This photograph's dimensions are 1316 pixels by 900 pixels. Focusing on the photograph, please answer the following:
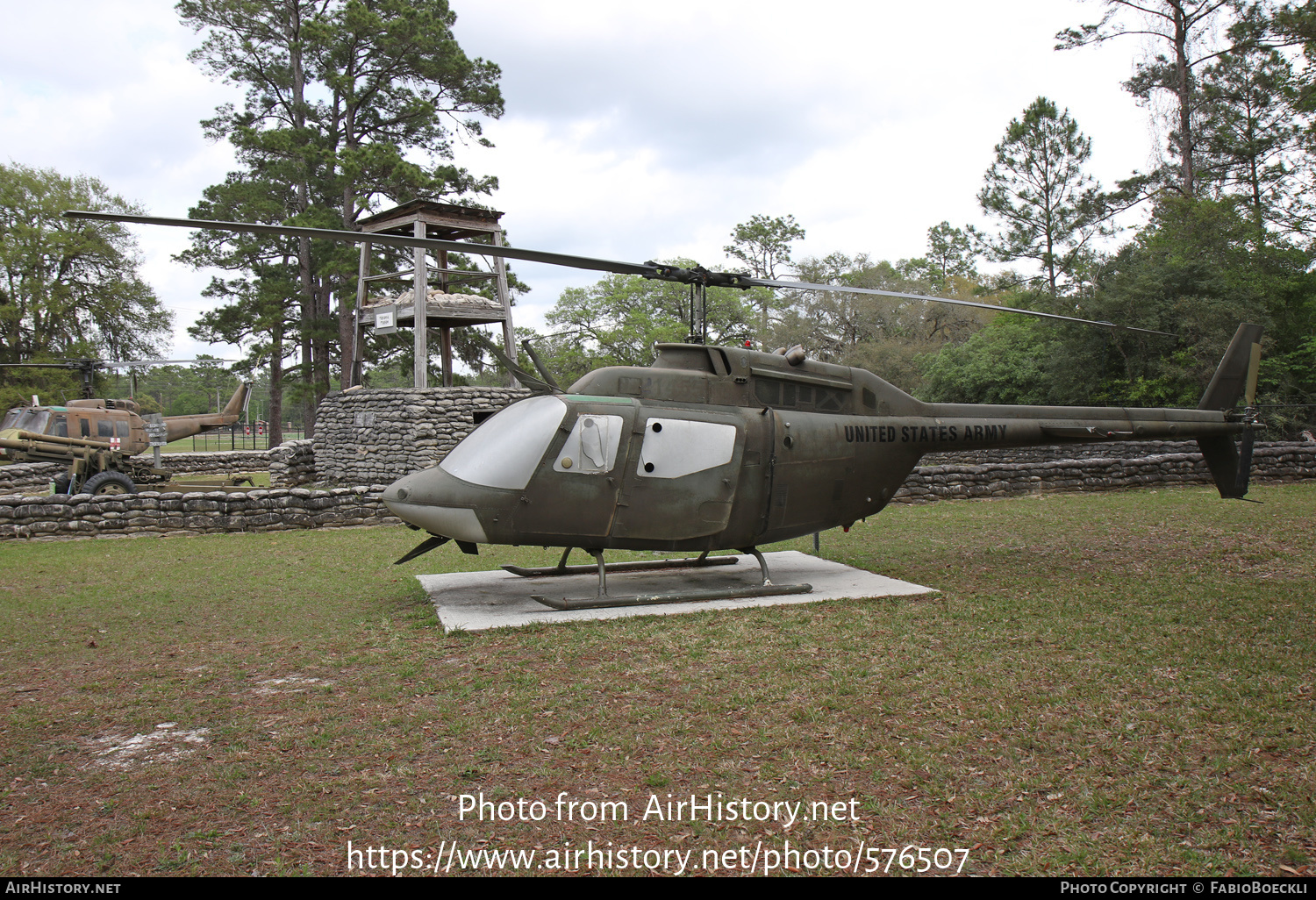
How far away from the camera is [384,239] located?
17.1 feet

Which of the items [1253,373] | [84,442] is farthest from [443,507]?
[84,442]

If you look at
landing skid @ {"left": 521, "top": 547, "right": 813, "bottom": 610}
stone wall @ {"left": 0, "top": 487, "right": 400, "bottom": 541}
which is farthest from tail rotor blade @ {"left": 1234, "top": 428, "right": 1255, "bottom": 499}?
stone wall @ {"left": 0, "top": 487, "right": 400, "bottom": 541}

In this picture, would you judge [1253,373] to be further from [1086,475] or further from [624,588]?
[624,588]

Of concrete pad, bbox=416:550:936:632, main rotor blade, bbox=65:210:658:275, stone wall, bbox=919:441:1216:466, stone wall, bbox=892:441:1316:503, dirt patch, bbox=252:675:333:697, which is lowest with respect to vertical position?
dirt patch, bbox=252:675:333:697

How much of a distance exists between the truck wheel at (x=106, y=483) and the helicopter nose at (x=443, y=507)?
43.0 feet

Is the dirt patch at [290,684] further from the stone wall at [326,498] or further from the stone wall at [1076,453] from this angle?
the stone wall at [1076,453]

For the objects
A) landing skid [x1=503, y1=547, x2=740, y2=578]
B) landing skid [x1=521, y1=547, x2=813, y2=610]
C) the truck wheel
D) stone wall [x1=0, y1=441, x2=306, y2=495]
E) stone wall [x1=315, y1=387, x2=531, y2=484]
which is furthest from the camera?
stone wall [x1=0, y1=441, x2=306, y2=495]

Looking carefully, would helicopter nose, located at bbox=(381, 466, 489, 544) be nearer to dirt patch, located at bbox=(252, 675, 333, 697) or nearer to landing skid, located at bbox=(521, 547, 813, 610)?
landing skid, located at bbox=(521, 547, 813, 610)

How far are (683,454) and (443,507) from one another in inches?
85.0

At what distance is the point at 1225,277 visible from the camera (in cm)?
2020

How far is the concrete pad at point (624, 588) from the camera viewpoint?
6.64m

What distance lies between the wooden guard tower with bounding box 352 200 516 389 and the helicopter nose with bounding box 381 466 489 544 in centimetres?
1206

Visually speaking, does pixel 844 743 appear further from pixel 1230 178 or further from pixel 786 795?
pixel 1230 178

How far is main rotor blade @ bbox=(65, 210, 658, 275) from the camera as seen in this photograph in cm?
438
